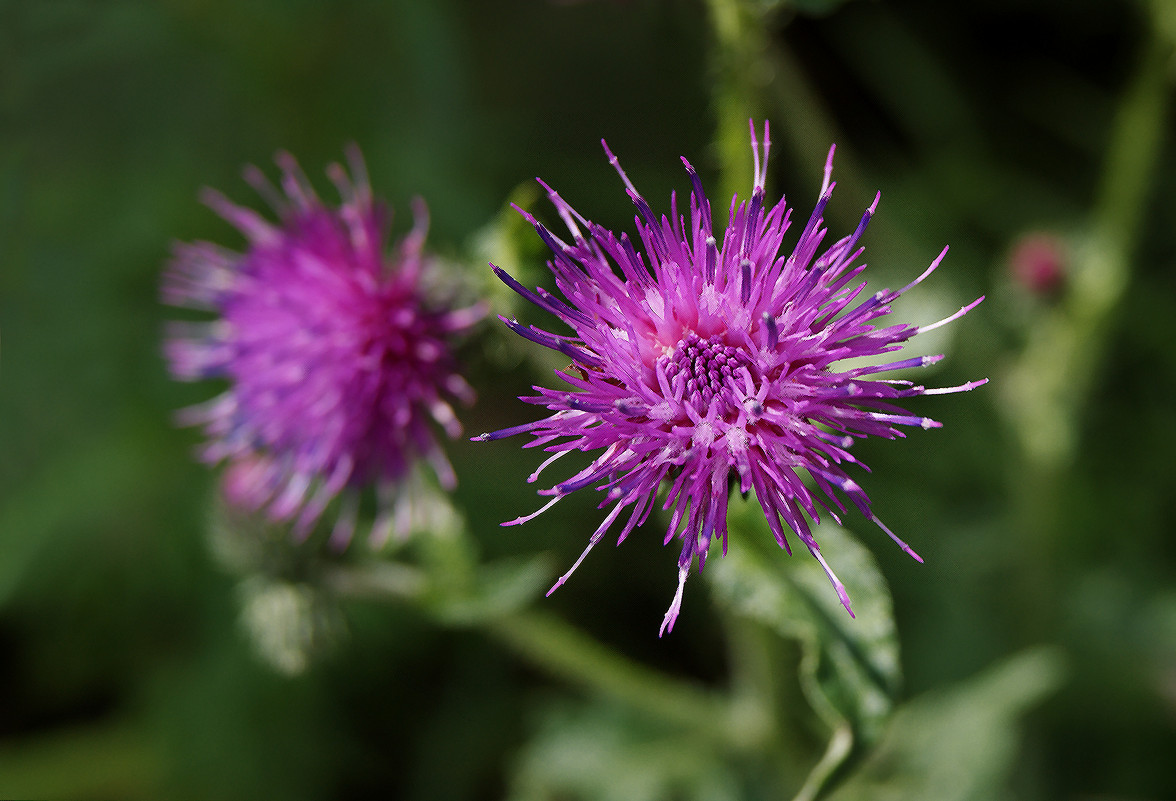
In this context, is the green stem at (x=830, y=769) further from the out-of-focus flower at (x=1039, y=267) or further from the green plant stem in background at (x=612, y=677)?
the out-of-focus flower at (x=1039, y=267)

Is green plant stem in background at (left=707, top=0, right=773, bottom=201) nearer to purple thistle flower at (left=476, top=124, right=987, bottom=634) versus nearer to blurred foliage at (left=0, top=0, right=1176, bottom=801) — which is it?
purple thistle flower at (left=476, top=124, right=987, bottom=634)

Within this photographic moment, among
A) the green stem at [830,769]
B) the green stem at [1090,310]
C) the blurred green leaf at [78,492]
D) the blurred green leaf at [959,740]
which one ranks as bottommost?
the blurred green leaf at [959,740]

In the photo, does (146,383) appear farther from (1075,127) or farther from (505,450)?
(1075,127)

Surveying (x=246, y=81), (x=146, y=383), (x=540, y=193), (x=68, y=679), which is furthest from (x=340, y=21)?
(x=68, y=679)

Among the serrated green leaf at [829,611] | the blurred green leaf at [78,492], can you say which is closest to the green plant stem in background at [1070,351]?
the serrated green leaf at [829,611]

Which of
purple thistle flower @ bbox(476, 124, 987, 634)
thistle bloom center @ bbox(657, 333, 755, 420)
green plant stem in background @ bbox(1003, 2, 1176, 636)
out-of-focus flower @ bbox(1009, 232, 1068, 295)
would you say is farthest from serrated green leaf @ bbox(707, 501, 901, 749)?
out-of-focus flower @ bbox(1009, 232, 1068, 295)

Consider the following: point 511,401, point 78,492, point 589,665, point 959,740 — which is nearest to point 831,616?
point 589,665
